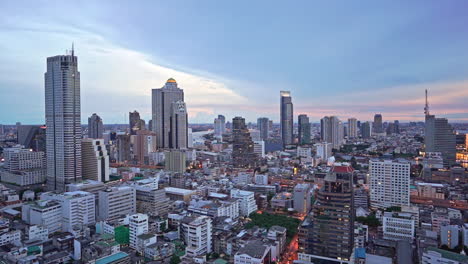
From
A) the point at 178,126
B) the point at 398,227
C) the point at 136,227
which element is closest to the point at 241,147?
the point at 178,126

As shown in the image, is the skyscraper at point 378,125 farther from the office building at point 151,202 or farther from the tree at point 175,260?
the tree at point 175,260

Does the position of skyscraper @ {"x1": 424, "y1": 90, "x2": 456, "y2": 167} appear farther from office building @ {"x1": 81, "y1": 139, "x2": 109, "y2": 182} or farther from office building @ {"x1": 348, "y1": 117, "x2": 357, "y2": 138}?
office building @ {"x1": 348, "y1": 117, "x2": 357, "y2": 138}

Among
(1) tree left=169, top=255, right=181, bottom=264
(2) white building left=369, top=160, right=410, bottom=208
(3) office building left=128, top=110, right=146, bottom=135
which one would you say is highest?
(3) office building left=128, top=110, right=146, bottom=135

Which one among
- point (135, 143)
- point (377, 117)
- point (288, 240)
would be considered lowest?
point (288, 240)

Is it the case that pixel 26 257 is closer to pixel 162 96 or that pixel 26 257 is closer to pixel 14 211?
pixel 14 211

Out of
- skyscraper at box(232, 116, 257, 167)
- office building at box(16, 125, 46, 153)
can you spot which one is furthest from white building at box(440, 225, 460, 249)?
office building at box(16, 125, 46, 153)

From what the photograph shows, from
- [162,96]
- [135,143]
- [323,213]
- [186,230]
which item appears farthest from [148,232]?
[162,96]

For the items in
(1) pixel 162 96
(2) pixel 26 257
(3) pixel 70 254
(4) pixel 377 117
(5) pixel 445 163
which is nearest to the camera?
(2) pixel 26 257
